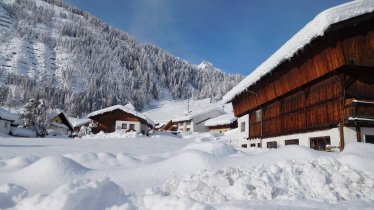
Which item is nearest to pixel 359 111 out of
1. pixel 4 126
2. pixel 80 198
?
pixel 80 198

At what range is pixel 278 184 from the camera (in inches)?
236

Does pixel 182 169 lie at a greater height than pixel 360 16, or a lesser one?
lesser

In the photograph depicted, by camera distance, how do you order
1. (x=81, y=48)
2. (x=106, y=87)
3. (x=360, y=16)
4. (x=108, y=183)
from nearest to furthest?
(x=108, y=183) < (x=360, y=16) < (x=106, y=87) < (x=81, y=48)

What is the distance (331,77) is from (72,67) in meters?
150

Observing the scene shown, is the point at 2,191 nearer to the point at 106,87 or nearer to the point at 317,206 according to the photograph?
the point at 317,206

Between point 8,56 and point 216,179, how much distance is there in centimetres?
15252

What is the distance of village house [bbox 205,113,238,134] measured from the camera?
52844mm

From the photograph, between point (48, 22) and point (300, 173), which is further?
point (48, 22)

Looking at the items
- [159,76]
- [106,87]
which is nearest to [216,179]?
[106,87]

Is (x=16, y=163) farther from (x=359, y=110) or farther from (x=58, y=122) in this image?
(x=58, y=122)

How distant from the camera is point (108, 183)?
5500mm

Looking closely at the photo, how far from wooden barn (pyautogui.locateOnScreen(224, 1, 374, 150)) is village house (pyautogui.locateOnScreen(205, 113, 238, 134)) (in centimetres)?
3431

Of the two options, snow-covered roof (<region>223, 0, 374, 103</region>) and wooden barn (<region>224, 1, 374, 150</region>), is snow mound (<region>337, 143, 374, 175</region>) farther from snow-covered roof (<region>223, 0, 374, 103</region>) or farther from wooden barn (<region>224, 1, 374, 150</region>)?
snow-covered roof (<region>223, 0, 374, 103</region>)

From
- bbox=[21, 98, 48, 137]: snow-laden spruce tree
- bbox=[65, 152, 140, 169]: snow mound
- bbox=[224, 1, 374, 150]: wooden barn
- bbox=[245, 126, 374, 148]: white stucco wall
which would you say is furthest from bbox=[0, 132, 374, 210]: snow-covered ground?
bbox=[21, 98, 48, 137]: snow-laden spruce tree
